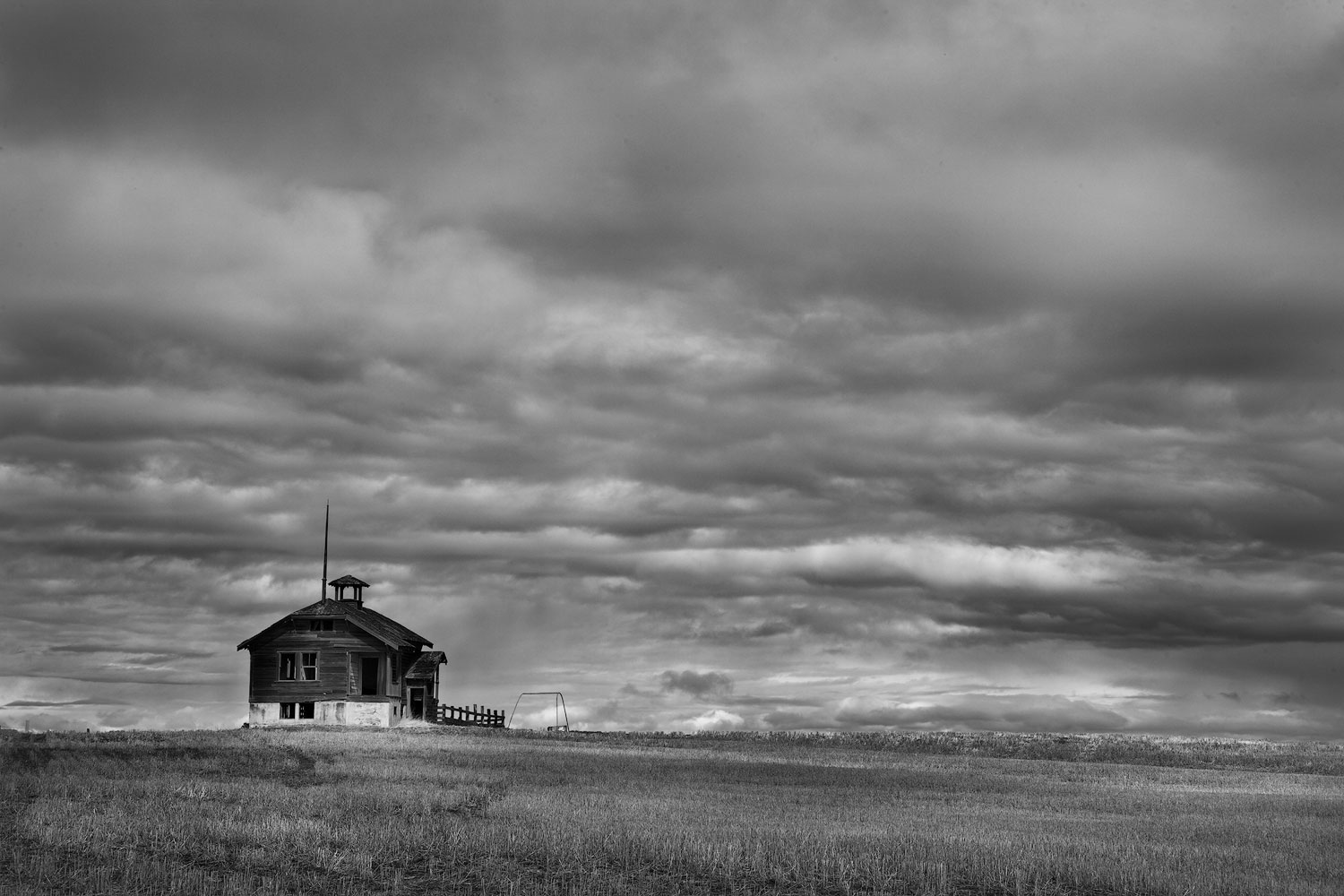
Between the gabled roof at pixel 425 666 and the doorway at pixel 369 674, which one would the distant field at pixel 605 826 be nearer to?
the doorway at pixel 369 674

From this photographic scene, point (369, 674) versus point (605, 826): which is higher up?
point (369, 674)

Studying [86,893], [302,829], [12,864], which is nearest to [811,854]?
[302,829]

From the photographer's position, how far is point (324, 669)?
7738 cm

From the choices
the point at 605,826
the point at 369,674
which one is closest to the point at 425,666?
the point at 369,674

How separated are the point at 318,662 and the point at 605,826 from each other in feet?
183

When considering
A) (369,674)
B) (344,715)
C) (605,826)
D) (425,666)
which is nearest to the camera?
(605,826)

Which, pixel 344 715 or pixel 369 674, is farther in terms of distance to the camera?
pixel 369 674

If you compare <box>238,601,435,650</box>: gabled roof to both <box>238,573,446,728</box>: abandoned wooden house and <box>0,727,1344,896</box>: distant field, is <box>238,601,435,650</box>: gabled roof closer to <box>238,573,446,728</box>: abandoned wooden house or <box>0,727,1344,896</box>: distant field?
<box>238,573,446,728</box>: abandoned wooden house

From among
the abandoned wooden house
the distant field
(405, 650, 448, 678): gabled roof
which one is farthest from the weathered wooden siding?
the distant field

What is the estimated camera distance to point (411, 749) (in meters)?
51.0

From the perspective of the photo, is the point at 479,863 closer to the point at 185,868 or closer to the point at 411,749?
the point at 185,868

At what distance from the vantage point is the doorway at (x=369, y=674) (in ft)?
254

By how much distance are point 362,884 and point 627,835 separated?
19.8ft

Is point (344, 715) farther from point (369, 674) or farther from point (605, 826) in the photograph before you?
point (605, 826)
